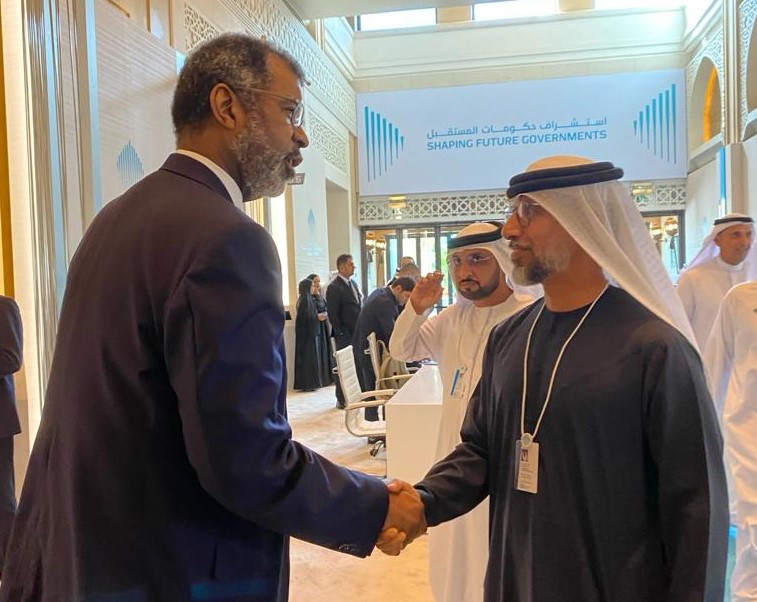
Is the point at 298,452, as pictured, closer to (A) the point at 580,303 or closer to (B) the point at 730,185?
(A) the point at 580,303

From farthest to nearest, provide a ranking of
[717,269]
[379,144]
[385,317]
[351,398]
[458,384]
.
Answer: [379,144]
[385,317]
[351,398]
[717,269]
[458,384]

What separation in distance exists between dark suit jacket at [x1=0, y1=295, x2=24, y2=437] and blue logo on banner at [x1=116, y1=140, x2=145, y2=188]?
1.33 meters

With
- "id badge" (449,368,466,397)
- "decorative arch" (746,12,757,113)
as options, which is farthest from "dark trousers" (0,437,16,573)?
"decorative arch" (746,12,757,113)

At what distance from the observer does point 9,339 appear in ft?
9.12

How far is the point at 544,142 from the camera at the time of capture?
1141cm

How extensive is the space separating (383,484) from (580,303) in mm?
560

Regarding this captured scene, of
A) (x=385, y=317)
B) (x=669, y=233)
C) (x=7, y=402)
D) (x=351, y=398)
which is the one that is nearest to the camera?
(x=7, y=402)

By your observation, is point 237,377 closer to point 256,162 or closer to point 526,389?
point 256,162

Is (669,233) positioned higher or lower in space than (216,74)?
higher

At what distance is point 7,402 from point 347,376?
2275 mm

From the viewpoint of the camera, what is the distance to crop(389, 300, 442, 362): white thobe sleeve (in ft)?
9.52

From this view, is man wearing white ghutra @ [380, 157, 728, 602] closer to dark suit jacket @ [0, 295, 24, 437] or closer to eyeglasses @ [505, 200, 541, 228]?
eyeglasses @ [505, 200, 541, 228]

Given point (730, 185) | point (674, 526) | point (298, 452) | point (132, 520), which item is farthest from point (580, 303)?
point (730, 185)

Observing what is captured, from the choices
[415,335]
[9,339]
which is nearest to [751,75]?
[415,335]
